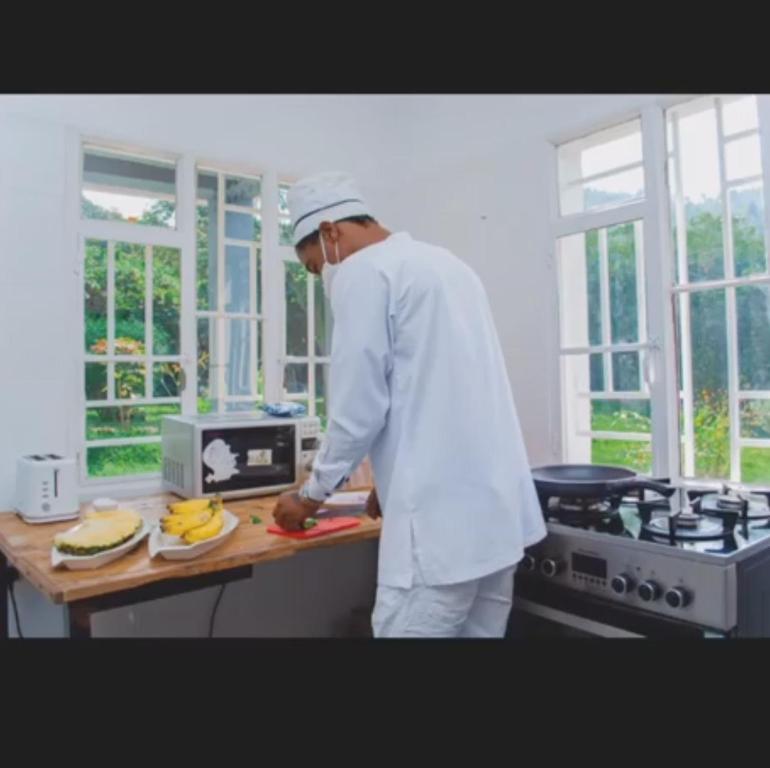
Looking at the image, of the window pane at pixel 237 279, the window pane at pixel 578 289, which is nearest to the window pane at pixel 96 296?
the window pane at pixel 237 279

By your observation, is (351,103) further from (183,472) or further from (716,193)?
(183,472)

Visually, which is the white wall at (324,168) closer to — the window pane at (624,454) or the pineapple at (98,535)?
the window pane at (624,454)

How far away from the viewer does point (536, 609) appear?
1623 mm

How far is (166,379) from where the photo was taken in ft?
8.21

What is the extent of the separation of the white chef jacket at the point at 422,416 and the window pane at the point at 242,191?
1670 millimetres

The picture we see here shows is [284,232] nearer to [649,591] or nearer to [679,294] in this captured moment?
[679,294]

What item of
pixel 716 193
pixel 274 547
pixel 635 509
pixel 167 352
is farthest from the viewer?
pixel 167 352

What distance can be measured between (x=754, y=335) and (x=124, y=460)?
236cm

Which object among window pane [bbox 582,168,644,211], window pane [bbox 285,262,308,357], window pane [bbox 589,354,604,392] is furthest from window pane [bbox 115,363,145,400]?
window pane [bbox 582,168,644,211]

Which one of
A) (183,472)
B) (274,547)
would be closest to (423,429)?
(274,547)

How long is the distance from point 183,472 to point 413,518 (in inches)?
48.0

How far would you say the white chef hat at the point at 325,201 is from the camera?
1390mm

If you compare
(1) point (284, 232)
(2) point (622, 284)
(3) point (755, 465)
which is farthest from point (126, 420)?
(3) point (755, 465)

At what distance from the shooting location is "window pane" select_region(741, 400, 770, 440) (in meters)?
2.31
